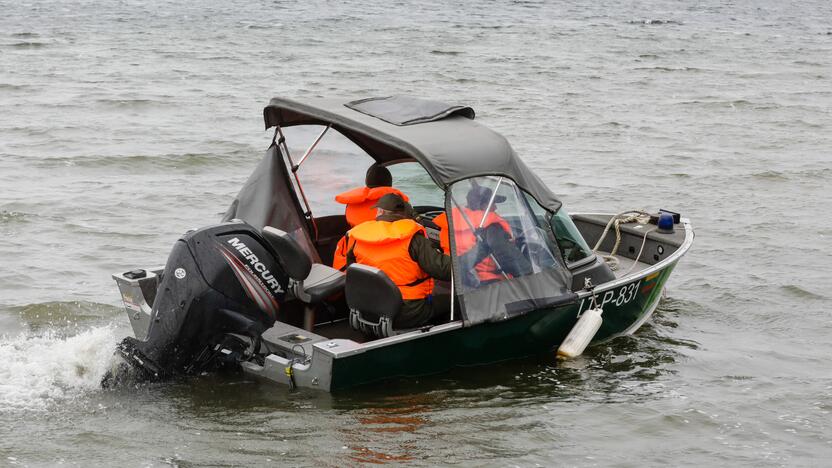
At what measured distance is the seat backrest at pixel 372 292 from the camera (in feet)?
24.8

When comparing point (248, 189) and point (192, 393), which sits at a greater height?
point (248, 189)

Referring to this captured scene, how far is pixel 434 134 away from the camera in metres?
7.95

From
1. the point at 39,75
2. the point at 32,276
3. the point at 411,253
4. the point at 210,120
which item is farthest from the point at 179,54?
the point at 411,253

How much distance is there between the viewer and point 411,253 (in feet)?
25.7

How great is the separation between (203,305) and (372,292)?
1.12 metres

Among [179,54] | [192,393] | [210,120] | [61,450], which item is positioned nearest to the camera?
[61,450]

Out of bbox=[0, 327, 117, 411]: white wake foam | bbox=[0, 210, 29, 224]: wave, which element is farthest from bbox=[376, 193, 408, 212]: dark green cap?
bbox=[0, 210, 29, 224]: wave

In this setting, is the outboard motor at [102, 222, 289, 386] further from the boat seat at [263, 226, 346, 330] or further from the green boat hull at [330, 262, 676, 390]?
the green boat hull at [330, 262, 676, 390]

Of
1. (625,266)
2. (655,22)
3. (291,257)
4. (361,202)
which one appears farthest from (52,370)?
(655,22)

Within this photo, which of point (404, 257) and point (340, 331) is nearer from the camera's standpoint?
point (404, 257)

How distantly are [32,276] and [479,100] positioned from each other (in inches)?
458

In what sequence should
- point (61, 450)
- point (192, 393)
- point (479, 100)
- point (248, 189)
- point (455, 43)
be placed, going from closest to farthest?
point (61, 450) < point (192, 393) < point (248, 189) < point (479, 100) < point (455, 43)

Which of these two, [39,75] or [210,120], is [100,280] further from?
[39,75]

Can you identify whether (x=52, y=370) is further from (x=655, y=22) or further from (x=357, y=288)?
(x=655, y=22)
